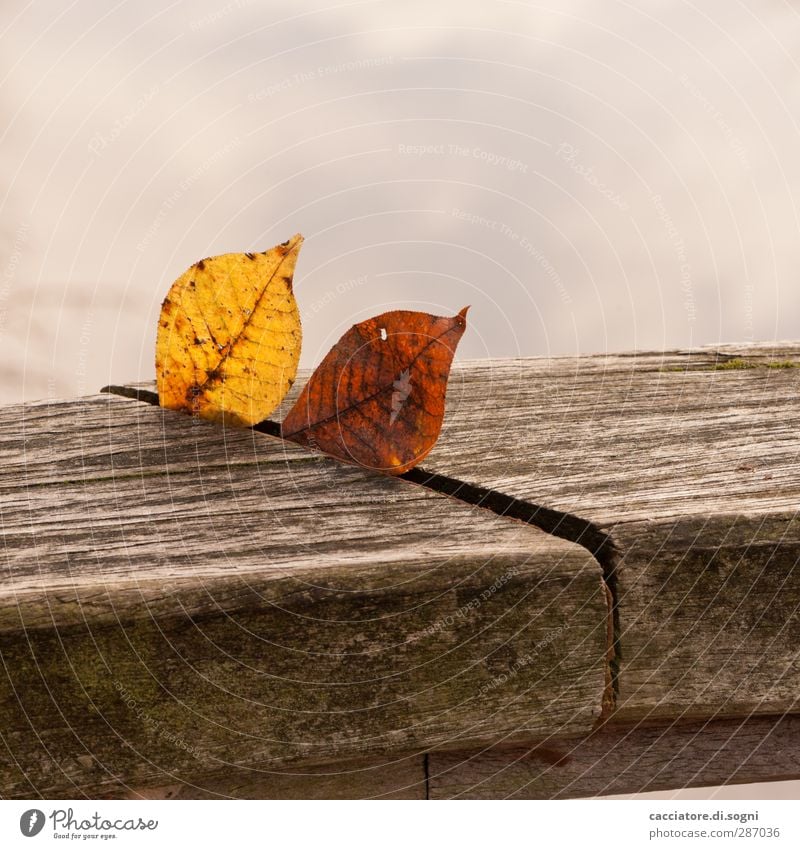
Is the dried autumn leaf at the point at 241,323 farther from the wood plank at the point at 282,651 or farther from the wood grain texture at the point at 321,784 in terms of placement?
the wood grain texture at the point at 321,784

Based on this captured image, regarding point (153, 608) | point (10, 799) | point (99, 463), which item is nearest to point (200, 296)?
point (99, 463)

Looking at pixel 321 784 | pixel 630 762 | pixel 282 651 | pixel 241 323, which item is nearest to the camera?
pixel 282 651

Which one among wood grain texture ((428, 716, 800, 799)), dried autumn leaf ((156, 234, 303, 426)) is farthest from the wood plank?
dried autumn leaf ((156, 234, 303, 426))

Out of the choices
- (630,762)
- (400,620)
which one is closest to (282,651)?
(400,620)

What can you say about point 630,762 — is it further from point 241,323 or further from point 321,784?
point 241,323

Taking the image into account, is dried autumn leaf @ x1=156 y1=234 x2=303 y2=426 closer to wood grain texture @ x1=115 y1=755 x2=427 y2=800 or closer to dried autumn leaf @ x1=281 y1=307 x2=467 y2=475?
dried autumn leaf @ x1=281 y1=307 x2=467 y2=475

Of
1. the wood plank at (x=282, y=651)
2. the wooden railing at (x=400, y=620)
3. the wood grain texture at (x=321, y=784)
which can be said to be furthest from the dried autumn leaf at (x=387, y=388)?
the wood grain texture at (x=321, y=784)
